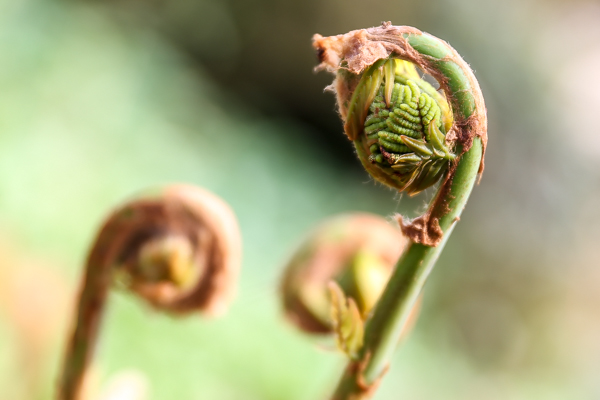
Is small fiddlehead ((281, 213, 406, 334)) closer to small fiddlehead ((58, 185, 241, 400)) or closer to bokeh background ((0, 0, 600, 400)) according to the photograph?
small fiddlehead ((58, 185, 241, 400))

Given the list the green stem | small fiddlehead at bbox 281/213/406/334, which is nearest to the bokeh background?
small fiddlehead at bbox 281/213/406/334

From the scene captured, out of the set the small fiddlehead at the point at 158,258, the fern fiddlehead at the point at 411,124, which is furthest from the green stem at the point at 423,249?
the small fiddlehead at the point at 158,258

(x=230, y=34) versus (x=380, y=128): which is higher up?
(x=230, y=34)

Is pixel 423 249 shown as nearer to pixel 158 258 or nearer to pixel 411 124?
pixel 411 124

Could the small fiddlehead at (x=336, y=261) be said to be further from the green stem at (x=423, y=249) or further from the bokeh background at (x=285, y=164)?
the bokeh background at (x=285, y=164)

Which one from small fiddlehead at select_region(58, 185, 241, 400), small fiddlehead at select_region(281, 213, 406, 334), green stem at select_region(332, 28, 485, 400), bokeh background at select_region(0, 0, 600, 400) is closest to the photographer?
green stem at select_region(332, 28, 485, 400)

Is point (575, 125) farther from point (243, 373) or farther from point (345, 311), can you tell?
point (345, 311)

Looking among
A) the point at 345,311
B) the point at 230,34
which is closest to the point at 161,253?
the point at 345,311
